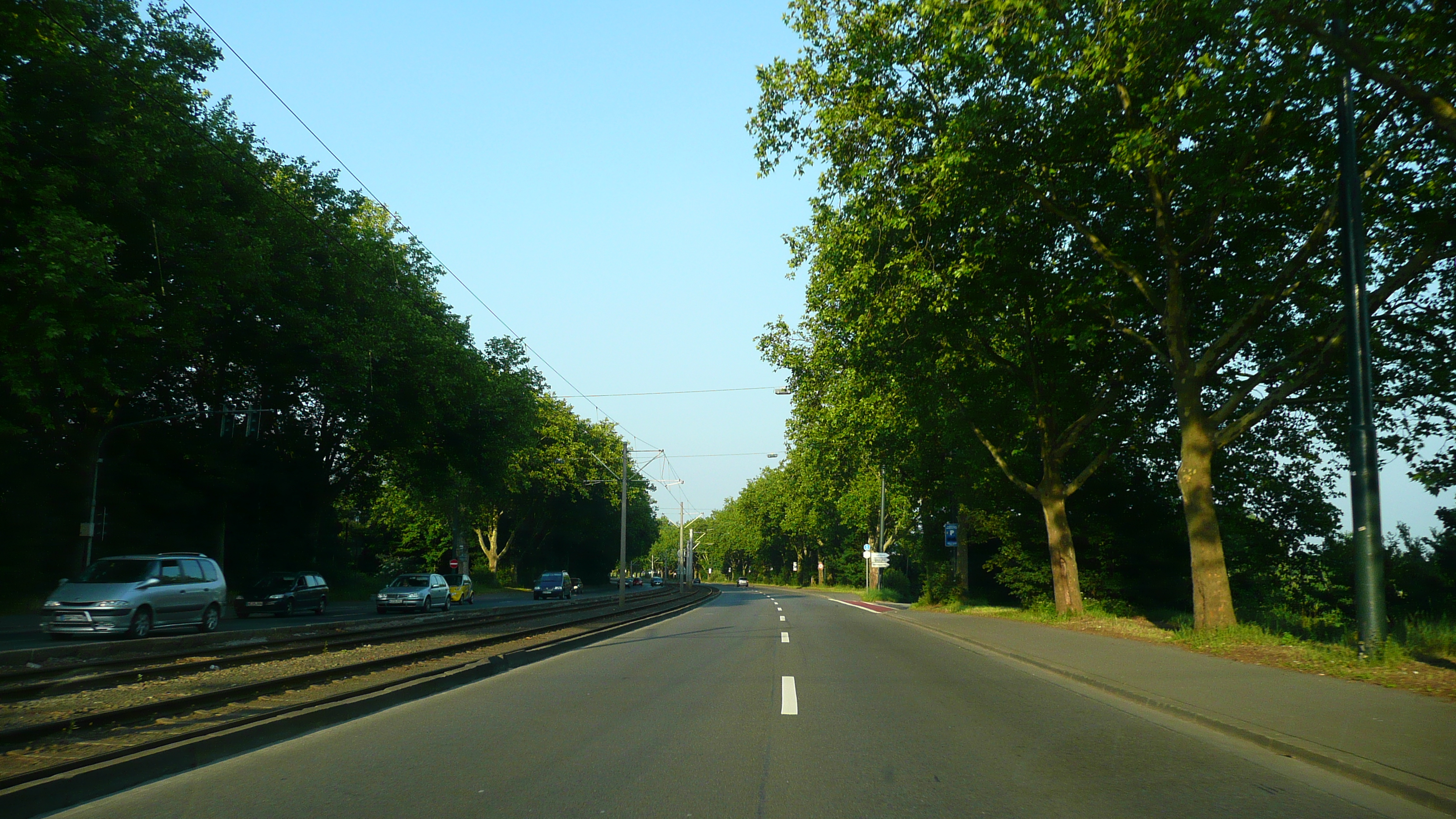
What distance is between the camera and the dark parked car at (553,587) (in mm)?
53938

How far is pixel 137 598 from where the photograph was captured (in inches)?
767

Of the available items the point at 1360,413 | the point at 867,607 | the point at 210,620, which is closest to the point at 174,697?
the point at 210,620

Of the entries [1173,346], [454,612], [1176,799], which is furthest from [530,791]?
[454,612]

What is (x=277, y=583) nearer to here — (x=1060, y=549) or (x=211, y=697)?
(x=211, y=697)

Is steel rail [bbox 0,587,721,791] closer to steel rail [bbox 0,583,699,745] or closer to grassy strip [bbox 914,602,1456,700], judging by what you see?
steel rail [bbox 0,583,699,745]

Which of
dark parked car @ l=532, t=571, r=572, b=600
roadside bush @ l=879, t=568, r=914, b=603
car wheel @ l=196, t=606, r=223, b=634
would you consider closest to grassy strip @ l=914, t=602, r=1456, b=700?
car wheel @ l=196, t=606, r=223, b=634

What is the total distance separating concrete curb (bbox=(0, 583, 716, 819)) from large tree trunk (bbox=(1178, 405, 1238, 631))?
13333mm

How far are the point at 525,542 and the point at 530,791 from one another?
71899 mm

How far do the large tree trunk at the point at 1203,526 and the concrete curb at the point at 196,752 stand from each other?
13.3 metres

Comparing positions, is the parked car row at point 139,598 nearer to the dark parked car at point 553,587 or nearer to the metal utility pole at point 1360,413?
the metal utility pole at point 1360,413

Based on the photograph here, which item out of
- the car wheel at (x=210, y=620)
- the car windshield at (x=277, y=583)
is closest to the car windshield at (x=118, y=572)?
the car wheel at (x=210, y=620)

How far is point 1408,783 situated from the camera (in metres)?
6.29

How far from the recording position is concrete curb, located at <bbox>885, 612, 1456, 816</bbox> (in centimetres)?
607

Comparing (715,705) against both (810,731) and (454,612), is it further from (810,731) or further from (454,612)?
(454,612)
